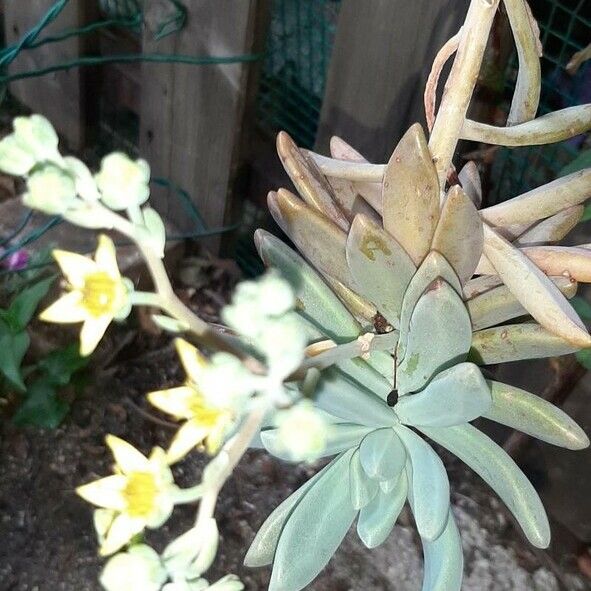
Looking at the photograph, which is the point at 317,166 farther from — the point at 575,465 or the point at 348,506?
the point at 575,465

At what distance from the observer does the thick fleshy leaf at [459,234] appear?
41cm

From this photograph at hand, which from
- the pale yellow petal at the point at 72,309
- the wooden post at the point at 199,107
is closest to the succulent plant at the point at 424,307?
the pale yellow petal at the point at 72,309

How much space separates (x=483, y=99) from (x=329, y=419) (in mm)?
556

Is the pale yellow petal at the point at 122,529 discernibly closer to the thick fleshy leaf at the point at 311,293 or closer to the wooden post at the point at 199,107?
the thick fleshy leaf at the point at 311,293

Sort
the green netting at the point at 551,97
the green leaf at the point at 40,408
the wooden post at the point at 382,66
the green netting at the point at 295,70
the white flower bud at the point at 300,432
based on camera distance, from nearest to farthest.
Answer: the white flower bud at the point at 300,432
the wooden post at the point at 382,66
the green netting at the point at 551,97
the green leaf at the point at 40,408
the green netting at the point at 295,70

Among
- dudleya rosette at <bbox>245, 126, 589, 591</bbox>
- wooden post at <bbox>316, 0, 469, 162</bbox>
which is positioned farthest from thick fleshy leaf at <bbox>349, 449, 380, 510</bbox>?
wooden post at <bbox>316, 0, 469, 162</bbox>

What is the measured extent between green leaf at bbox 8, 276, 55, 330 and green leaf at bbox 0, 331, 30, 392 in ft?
0.06

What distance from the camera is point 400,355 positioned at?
0.52m

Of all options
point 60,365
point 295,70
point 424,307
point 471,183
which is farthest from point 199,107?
point 424,307

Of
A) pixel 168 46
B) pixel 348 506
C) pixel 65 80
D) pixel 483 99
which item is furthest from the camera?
pixel 65 80

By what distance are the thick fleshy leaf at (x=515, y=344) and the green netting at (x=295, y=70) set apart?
935 mm

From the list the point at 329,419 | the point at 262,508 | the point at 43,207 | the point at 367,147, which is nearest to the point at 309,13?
the point at 367,147

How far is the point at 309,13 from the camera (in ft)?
4.51

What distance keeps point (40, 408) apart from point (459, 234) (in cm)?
95
